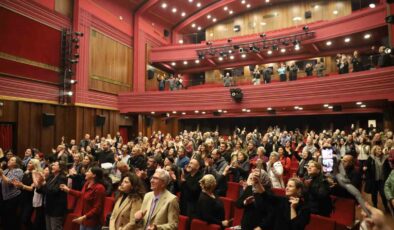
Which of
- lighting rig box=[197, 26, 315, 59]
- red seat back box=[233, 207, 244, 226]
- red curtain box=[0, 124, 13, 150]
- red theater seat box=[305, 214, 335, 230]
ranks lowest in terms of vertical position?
red seat back box=[233, 207, 244, 226]

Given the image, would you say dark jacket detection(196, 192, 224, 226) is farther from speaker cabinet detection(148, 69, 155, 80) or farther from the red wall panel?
speaker cabinet detection(148, 69, 155, 80)

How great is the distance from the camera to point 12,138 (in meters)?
10.3

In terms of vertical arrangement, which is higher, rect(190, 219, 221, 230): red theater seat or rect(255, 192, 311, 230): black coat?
rect(255, 192, 311, 230): black coat

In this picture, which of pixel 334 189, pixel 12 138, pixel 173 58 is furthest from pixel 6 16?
pixel 334 189

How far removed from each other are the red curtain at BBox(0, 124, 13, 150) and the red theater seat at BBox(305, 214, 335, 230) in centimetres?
996

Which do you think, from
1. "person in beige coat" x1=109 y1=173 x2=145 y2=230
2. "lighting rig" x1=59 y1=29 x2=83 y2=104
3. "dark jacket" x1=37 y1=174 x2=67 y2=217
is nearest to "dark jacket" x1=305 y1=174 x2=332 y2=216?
"person in beige coat" x1=109 y1=173 x2=145 y2=230

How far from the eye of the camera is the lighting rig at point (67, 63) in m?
12.2

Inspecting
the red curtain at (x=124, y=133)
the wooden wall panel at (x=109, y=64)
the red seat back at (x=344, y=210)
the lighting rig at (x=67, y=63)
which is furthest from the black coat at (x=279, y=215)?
the red curtain at (x=124, y=133)

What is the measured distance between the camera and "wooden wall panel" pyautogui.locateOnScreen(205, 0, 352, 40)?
16.7 m

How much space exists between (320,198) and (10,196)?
170 inches

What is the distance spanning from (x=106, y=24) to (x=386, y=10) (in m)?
11.4

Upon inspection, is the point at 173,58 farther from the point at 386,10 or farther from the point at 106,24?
the point at 386,10

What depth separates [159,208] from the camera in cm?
268

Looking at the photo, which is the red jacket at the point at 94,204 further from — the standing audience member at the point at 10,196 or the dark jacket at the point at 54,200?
the standing audience member at the point at 10,196
